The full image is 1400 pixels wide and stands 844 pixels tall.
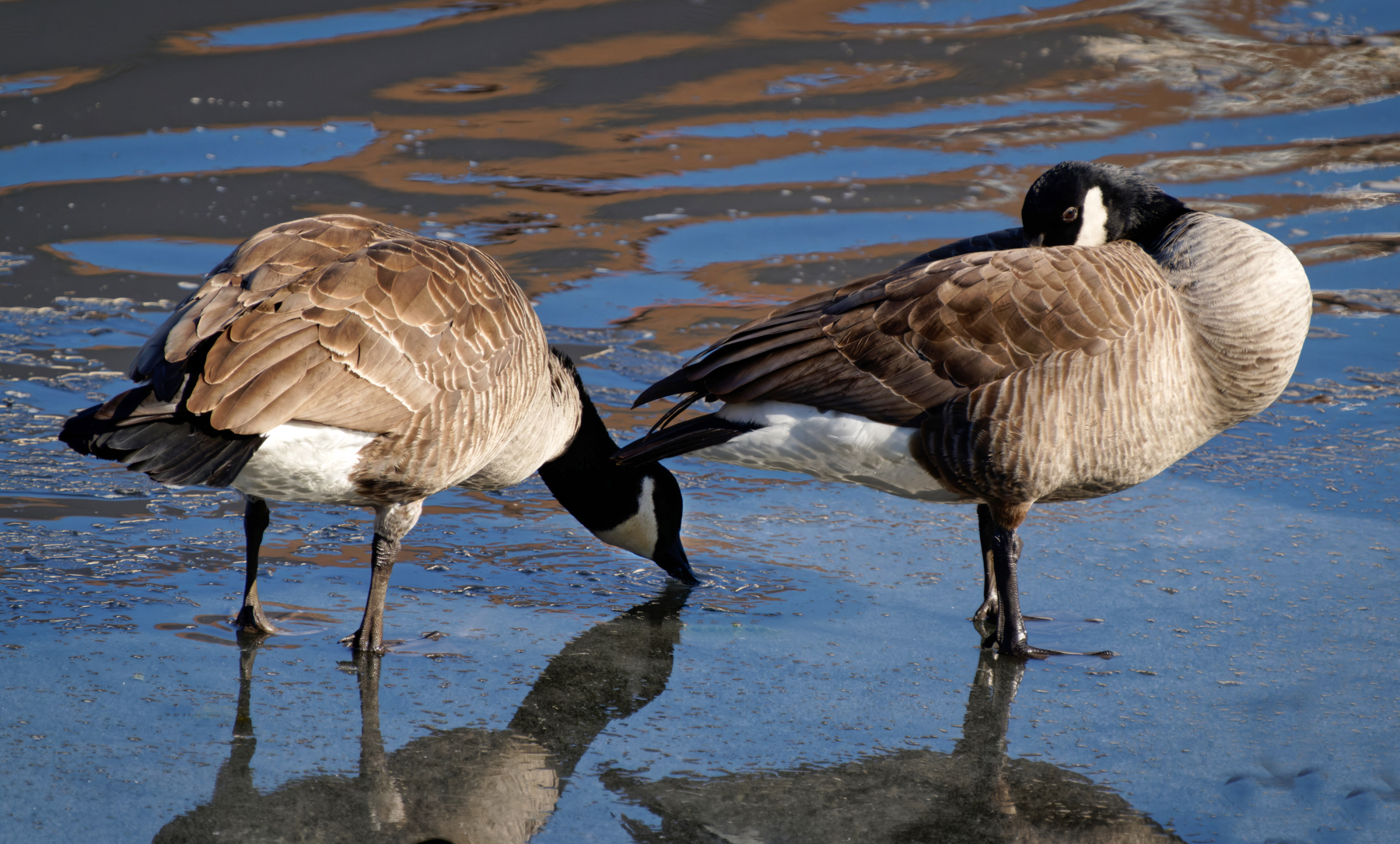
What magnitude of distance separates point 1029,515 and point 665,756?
2542mm

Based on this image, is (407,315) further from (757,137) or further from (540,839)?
(757,137)

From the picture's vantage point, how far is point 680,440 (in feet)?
13.8

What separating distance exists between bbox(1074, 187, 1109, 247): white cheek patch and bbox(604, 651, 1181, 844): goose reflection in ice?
6.59ft

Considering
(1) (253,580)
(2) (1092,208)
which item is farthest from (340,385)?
(2) (1092,208)

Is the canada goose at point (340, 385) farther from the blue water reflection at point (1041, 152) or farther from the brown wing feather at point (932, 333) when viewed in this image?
the blue water reflection at point (1041, 152)

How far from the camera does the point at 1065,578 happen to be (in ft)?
14.8

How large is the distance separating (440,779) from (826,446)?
179 cm

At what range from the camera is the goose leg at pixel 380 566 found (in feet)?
12.2

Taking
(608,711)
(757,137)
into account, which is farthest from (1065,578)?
(757,137)

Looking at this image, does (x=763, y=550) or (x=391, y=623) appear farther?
(x=763, y=550)

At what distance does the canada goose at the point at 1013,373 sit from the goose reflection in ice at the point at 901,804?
0.79 meters

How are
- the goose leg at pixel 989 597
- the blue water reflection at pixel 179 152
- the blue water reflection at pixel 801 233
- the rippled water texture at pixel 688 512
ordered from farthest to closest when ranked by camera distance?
the blue water reflection at pixel 179 152
the blue water reflection at pixel 801 233
the goose leg at pixel 989 597
the rippled water texture at pixel 688 512

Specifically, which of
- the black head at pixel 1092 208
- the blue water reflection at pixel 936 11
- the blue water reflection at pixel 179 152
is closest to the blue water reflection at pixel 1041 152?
the blue water reflection at pixel 936 11

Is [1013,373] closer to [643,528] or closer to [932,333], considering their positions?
[932,333]
